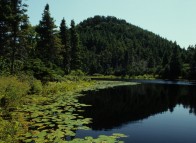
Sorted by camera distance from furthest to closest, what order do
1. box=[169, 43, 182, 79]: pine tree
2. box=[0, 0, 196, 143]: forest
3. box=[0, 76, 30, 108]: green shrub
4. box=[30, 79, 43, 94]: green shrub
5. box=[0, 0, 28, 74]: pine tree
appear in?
1. box=[169, 43, 182, 79]: pine tree
2. box=[0, 0, 28, 74]: pine tree
3. box=[30, 79, 43, 94]: green shrub
4. box=[0, 76, 30, 108]: green shrub
5. box=[0, 0, 196, 143]: forest

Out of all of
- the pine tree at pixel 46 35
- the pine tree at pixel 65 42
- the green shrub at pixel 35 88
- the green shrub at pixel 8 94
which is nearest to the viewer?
the green shrub at pixel 8 94

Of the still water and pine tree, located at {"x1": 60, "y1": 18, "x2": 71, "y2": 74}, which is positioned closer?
the still water

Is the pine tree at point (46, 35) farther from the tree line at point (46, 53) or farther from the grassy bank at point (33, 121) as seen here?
the grassy bank at point (33, 121)

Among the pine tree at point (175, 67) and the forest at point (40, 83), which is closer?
the forest at point (40, 83)

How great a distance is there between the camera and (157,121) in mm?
19500

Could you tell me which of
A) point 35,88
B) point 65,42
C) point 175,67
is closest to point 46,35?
point 65,42

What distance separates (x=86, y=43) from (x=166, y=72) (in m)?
101

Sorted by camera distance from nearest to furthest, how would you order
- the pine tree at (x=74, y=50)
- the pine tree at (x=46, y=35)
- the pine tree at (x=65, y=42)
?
the pine tree at (x=46, y=35)
the pine tree at (x=65, y=42)
the pine tree at (x=74, y=50)

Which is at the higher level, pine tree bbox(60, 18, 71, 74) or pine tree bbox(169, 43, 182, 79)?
pine tree bbox(60, 18, 71, 74)

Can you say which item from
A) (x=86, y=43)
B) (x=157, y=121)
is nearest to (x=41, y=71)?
(x=157, y=121)

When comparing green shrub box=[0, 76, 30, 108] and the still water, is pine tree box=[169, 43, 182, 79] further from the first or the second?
green shrub box=[0, 76, 30, 108]

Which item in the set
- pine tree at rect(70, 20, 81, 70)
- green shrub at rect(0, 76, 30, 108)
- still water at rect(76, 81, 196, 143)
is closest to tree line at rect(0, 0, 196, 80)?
pine tree at rect(70, 20, 81, 70)

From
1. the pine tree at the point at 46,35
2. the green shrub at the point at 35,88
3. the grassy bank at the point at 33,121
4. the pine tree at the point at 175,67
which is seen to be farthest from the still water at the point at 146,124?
the pine tree at the point at 175,67

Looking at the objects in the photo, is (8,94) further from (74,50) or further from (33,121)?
(74,50)
